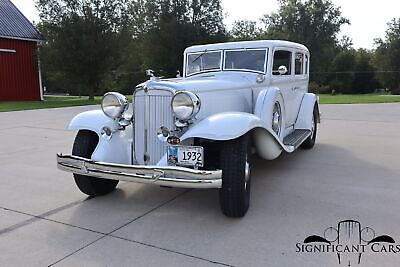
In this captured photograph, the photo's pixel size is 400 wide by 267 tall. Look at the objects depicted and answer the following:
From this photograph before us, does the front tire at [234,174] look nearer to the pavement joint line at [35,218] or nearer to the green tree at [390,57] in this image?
the pavement joint line at [35,218]

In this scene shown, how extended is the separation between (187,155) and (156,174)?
1.06 ft

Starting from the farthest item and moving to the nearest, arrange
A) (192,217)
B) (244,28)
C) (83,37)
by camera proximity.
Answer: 1. (244,28)
2. (83,37)
3. (192,217)

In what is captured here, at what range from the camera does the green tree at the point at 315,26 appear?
45.2m

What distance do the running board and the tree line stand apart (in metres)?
18.8

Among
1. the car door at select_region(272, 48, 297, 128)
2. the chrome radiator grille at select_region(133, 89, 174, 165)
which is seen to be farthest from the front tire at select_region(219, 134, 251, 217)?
the car door at select_region(272, 48, 297, 128)

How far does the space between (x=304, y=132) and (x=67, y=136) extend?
5.20 m

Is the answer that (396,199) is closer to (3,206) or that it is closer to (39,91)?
(3,206)

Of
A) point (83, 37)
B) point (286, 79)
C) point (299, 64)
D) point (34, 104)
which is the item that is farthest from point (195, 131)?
point (83, 37)

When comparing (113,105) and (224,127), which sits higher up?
(113,105)

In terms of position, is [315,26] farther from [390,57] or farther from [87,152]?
[87,152]

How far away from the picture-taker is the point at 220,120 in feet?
10.7

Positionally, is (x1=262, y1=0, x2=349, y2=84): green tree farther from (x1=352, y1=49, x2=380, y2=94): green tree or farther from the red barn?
the red barn

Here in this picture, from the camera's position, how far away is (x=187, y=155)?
10.4ft

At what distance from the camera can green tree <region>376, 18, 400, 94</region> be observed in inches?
1674
